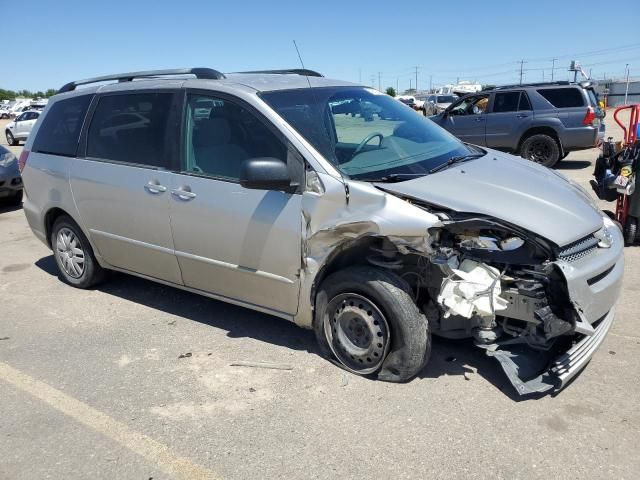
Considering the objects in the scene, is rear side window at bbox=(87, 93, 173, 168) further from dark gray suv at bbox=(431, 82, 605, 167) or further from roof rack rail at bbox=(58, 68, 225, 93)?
dark gray suv at bbox=(431, 82, 605, 167)

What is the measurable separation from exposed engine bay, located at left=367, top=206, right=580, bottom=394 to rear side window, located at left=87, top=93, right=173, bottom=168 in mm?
1985

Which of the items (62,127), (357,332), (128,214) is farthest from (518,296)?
(62,127)

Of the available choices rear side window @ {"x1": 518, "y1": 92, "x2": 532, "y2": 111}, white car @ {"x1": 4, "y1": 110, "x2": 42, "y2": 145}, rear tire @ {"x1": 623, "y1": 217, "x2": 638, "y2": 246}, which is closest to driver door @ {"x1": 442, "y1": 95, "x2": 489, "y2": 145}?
rear side window @ {"x1": 518, "y1": 92, "x2": 532, "y2": 111}

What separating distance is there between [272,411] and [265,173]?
142cm

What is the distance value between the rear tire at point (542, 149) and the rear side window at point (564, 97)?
0.74 metres

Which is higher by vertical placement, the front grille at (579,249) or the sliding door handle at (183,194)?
the sliding door handle at (183,194)

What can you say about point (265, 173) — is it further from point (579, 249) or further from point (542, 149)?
point (542, 149)

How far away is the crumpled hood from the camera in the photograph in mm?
3086

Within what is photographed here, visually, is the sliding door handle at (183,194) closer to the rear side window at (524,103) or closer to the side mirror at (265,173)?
the side mirror at (265,173)

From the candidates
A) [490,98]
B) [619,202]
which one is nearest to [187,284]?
[619,202]

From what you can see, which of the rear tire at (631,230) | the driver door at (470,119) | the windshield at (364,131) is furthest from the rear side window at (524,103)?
the windshield at (364,131)

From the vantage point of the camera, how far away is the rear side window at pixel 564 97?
11695 mm

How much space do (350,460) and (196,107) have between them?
8.73 ft

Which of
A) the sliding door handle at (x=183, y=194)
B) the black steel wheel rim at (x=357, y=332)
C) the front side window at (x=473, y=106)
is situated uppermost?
the sliding door handle at (x=183, y=194)
